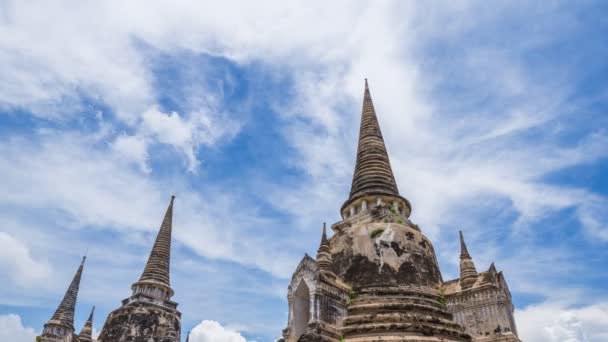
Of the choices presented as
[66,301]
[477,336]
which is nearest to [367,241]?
[477,336]

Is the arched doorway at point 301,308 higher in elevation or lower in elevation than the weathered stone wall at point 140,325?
lower

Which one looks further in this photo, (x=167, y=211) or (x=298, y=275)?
(x=167, y=211)

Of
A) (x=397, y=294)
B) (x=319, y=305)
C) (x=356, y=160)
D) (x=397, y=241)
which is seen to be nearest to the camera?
(x=319, y=305)

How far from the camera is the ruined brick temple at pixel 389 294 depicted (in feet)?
53.8

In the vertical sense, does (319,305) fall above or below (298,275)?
below

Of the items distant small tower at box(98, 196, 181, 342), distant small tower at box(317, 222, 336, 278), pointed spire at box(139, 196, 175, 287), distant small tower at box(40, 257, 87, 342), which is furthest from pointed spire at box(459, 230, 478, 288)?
distant small tower at box(40, 257, 87, 342)

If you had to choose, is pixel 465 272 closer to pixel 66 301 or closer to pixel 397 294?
pixel 397 294

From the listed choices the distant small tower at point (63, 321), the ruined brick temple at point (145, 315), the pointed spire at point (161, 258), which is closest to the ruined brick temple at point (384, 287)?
the ruined brick temple at point (145, 315)

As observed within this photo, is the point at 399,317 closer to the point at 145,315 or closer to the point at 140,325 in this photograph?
the point at 140,325

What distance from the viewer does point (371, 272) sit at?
738 inches

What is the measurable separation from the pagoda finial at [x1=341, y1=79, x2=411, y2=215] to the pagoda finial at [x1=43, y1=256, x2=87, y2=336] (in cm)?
2319

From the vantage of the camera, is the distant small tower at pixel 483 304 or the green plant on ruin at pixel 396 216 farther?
the green plant on ruin at pixel 396 216

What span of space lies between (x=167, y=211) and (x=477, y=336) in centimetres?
2406

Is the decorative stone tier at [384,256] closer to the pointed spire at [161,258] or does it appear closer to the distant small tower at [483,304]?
the distant small tower at [483,304]
